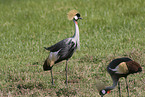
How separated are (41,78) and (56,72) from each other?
2.64ft

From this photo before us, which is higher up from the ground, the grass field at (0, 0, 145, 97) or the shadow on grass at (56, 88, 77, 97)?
the grass field at (0, 0, 145, 97)

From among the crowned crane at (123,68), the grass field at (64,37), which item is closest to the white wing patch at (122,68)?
the crowned crane at (123,68)

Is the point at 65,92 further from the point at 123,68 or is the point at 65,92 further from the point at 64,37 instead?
the point at 64,37

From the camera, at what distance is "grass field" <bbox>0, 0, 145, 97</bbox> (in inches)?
349

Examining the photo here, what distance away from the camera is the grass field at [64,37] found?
888cm

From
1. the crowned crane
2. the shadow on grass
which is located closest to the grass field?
the shadow on grass

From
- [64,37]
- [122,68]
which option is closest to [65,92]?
[122,68]

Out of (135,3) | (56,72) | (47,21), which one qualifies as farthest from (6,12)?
(56,72)

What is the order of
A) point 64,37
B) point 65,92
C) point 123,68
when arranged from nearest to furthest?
point 123,68 < point 65,92 < point 64,37

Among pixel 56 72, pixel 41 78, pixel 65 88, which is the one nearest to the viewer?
pixel 65 88

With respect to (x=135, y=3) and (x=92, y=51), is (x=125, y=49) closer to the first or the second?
(x=92, y=51)

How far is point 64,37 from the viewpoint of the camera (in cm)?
1399

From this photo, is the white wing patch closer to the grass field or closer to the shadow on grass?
the grass field

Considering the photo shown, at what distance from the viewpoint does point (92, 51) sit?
12172mm
